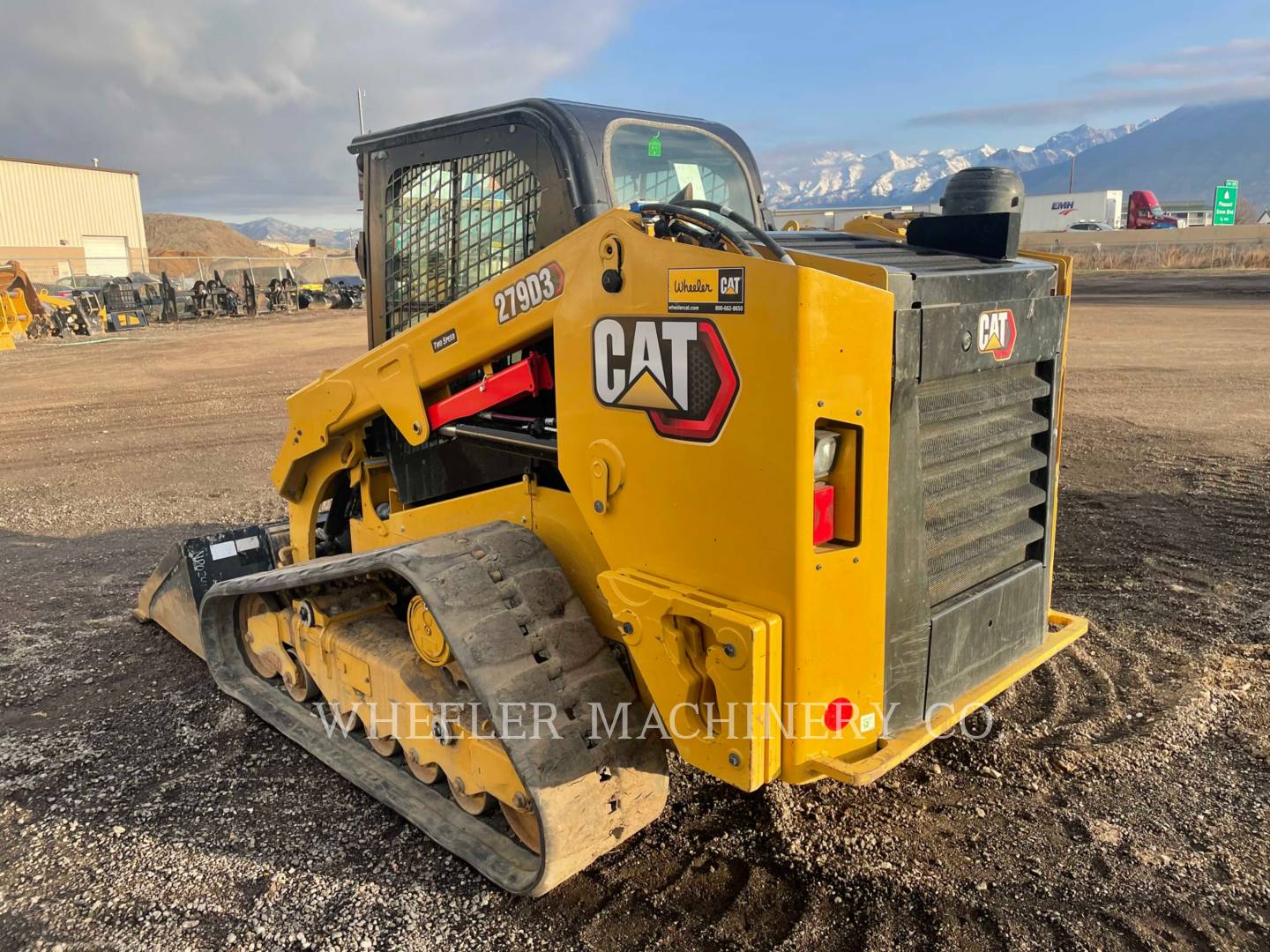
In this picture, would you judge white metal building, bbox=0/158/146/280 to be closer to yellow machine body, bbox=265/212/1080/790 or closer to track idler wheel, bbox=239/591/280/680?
track idler wheel, bbox=239/591/280/680

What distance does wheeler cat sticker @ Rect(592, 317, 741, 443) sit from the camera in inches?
99.0

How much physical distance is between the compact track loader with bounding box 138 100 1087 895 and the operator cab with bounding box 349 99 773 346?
0.02 m

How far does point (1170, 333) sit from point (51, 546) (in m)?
17.5

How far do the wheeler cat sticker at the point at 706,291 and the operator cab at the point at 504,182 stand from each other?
0.83 metres

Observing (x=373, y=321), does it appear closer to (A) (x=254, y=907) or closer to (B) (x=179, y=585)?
(B) (x=179, y=585)

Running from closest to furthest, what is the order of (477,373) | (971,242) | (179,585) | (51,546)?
(971,242) < (477,373) < (179,585) < (51,546)

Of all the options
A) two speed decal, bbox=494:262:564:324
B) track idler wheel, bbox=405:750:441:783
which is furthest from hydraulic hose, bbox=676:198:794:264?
track idler wheel, bbox=405:750:441:783

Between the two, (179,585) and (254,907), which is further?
(179,585)

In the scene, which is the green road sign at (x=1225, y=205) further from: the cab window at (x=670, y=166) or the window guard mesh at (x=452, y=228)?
the window guard mesh at (x=452, y=228)

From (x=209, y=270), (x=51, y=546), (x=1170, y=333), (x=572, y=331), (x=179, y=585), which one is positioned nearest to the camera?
(x=572, y=331)

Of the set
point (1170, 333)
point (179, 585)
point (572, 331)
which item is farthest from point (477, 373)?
point (1170, 333)

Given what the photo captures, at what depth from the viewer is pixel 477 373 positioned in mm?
3697

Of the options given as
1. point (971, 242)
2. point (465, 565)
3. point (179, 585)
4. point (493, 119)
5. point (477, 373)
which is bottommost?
point (179, 585)

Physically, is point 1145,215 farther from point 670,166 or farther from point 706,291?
point 706,291
